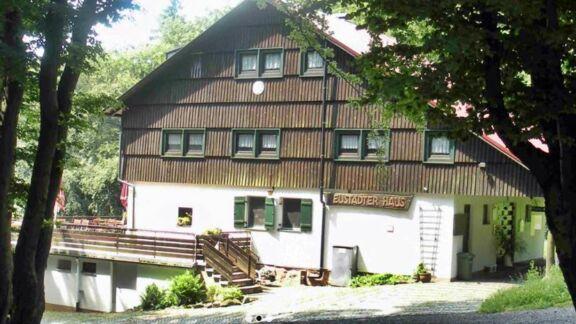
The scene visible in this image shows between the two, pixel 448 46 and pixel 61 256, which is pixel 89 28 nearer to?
pixel 448 46

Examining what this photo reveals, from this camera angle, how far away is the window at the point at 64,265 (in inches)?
1054

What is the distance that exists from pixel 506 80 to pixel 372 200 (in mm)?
14718

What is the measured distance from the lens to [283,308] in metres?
17.7

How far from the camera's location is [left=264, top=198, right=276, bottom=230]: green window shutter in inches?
937

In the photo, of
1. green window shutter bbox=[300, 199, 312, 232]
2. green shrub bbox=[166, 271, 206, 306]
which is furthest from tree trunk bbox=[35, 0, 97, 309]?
green window shutter bbox=[300, 199, 312, 232]

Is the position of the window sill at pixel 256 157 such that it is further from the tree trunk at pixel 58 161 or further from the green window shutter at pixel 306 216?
the tree trunk at pixel 58 161

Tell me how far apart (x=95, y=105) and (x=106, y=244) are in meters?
12.7

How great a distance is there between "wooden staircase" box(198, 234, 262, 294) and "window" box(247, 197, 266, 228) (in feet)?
4.55

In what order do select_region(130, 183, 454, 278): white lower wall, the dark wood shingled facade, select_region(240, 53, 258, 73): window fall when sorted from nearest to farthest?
the dark wood shingled facade < select_region(130, 183, 454, 278): white lower wall < select_region(240, 53, 258, 73): window

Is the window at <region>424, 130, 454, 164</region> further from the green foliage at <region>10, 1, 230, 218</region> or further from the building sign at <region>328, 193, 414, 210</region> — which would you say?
the green foliage at <region>10, 1, 230, 218</region>

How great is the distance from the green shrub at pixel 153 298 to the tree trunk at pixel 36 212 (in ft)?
32.1

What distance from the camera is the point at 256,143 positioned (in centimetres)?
2455

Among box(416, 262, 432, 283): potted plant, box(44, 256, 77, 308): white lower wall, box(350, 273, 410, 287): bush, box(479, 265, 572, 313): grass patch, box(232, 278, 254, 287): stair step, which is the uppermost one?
box(479, 265, 572, 313): grass patch

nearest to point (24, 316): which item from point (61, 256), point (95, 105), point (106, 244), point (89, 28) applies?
point (95, 105)
